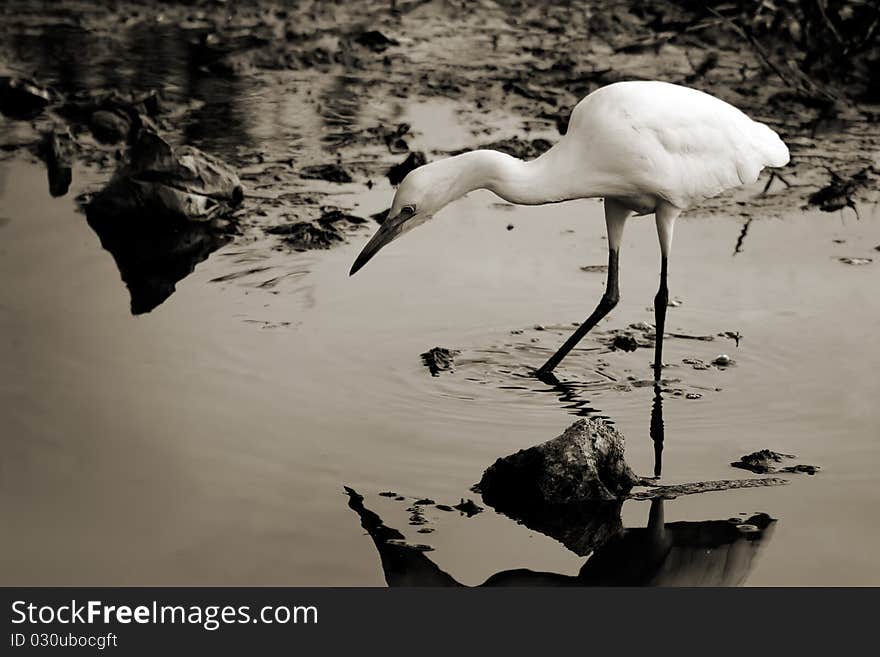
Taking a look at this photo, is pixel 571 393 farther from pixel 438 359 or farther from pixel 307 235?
pixel 307 235

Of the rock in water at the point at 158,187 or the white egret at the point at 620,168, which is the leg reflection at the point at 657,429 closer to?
the white egret at the point at 620,168

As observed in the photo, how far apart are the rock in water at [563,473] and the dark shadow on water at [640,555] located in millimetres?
103

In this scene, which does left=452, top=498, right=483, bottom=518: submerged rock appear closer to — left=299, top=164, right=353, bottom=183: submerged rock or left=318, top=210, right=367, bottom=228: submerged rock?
left=318, top=210, right=367, bottom=228: submerged rock

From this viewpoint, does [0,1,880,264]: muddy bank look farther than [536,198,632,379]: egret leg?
Yes

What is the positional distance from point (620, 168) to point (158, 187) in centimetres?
296

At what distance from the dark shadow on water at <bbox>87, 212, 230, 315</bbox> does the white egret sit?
1.60 metres

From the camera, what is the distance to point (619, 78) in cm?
1080

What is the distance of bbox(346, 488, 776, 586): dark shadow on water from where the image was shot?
15.6 ft

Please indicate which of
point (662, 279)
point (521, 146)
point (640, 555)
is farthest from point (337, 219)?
point (640, 555)

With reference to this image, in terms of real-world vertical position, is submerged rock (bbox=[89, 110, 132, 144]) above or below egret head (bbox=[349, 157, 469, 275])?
below

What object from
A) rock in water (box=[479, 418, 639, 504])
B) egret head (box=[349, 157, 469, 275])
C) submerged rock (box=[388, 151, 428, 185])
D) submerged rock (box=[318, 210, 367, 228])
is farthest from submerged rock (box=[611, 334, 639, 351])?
submerged rock (box=[388, 151, 428, 185])

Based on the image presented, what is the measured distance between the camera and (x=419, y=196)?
5.91 m

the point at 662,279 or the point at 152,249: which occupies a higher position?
the point at 662,279

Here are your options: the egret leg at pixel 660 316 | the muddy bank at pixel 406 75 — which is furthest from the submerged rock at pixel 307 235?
the egret leg at pixel 660 316
